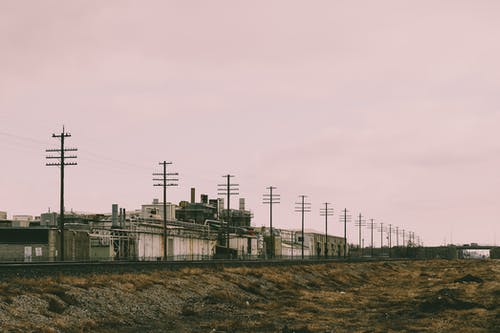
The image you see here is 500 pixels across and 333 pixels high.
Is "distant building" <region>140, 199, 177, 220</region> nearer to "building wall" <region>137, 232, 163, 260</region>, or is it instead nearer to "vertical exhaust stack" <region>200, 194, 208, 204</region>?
"building wall" <region>137, 232, 163, 260</region>

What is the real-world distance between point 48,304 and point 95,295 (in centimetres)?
393

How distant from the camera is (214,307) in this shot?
36625mm

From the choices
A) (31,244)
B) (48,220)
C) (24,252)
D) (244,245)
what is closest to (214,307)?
(24,252)

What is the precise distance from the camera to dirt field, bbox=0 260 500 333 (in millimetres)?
28031

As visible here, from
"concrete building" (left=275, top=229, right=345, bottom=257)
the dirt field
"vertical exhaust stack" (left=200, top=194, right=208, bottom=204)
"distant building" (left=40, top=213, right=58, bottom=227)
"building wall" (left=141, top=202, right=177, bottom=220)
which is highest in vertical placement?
"vertical exhaust stack" (left=200, top=194, right=208, bottom=204)

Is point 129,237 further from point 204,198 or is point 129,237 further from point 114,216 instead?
point 204,198

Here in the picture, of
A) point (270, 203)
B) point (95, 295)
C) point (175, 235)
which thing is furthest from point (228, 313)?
point (270, 203)

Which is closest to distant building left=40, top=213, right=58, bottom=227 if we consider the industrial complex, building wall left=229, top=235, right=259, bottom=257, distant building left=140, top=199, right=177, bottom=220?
the industrial complex

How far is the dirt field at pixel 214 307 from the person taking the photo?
28.0 metres

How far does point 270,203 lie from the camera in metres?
115

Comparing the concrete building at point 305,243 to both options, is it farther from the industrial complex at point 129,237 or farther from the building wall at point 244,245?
the building wall at point 244,245

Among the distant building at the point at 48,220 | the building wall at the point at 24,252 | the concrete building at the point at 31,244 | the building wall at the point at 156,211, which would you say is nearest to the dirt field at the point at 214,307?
the concrete building at the point at 31,244

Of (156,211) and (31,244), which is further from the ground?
(156,211)

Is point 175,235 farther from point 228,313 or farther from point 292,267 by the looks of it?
point 228,313
